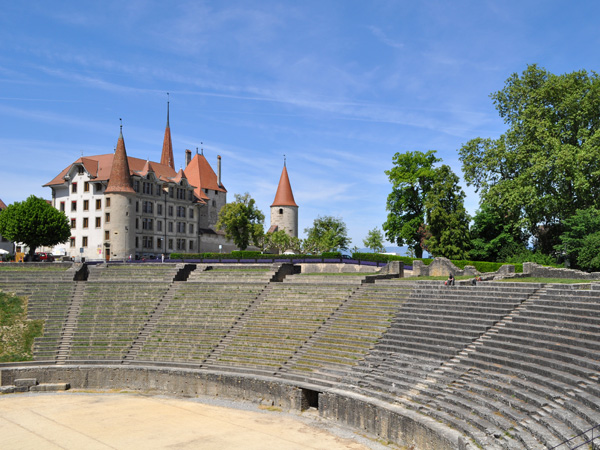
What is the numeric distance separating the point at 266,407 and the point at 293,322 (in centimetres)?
578

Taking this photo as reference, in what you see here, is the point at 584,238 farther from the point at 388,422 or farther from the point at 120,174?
the point at 120,174

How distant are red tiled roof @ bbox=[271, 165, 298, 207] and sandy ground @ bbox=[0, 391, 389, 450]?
184 feet

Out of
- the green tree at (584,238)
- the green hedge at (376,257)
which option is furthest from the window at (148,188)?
the green tree at (584,238)

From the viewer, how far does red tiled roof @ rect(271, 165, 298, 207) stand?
78.3m

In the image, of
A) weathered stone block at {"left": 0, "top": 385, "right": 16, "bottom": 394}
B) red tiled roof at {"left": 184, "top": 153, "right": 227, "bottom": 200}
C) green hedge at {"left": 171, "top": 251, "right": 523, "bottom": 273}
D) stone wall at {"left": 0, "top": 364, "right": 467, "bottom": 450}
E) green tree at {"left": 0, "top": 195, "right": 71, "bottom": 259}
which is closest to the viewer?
stone wall at {"left": 0, "top": 364, "right": 467, "bottom": 450}

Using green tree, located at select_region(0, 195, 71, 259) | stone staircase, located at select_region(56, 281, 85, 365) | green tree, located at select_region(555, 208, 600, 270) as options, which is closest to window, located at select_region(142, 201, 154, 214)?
green tree, located at select_region(0, 195, 71, 259)

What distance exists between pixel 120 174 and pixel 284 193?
28318 mm

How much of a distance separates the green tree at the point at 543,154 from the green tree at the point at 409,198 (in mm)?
6370

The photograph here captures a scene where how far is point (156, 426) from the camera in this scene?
19031 millimetres

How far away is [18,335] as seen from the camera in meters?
28.7

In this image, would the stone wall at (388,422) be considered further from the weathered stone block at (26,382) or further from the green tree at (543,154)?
the green tree at (543,154)

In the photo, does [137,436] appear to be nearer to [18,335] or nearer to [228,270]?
[18,335]

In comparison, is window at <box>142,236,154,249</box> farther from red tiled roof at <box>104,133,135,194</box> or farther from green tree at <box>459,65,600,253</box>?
green tree at <box>459,65,600,253</box>

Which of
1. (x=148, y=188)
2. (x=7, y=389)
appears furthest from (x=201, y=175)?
(x=7, y=389)
